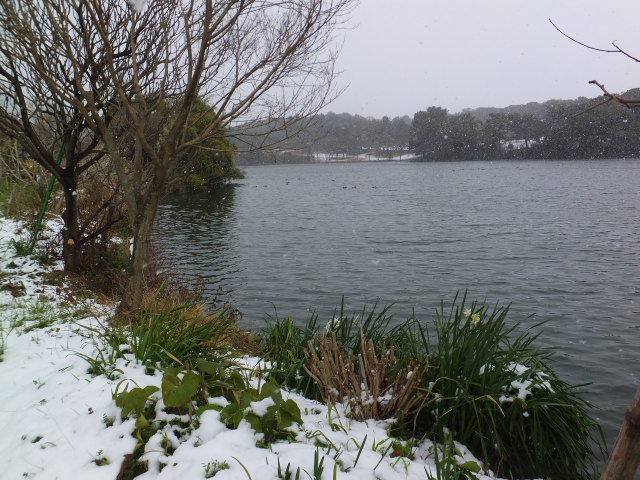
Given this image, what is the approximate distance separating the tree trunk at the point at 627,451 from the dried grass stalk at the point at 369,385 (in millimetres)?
2327

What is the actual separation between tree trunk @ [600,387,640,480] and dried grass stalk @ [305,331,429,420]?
233 cm

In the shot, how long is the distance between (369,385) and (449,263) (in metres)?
11.3

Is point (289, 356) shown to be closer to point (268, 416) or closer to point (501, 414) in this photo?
point (268, 416)

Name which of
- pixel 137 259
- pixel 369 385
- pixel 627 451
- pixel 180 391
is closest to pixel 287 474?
pixel 180 391

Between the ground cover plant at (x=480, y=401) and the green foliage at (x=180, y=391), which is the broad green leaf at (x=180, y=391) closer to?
the green foliage at (x=180, y=391)

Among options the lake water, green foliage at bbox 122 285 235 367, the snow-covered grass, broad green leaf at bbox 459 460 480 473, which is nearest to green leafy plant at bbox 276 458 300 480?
the snow-covered grass

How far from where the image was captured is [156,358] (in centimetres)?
408

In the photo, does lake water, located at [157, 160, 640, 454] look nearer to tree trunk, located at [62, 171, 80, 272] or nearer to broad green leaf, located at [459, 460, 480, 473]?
tree trunk, located at [62, 171, 80, 272]

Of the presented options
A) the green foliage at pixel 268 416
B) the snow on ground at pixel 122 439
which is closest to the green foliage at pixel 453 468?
the snow on ground at pixel 122 439

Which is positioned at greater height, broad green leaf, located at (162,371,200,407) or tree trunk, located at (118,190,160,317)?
tree trunk, located at (118,190,160,317)

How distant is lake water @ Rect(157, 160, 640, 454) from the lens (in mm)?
8871

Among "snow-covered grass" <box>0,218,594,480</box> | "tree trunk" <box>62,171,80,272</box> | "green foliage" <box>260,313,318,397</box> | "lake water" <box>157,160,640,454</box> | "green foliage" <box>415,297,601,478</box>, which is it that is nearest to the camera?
"snow-covered grass" <box>0,218,594,480</box>

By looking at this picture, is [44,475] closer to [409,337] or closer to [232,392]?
[232,392]

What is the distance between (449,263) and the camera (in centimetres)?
1460
